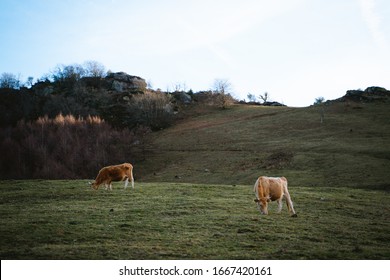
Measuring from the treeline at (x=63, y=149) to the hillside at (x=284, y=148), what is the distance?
718cm

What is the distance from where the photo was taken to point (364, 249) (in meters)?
11.3

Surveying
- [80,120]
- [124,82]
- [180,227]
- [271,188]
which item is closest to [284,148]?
[271,188]

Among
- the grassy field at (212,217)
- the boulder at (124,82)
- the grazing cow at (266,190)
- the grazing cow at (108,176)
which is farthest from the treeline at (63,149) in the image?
the grazing cow at (266,190)

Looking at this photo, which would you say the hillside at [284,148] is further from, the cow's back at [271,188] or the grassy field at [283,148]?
the cow's back at [271,188]

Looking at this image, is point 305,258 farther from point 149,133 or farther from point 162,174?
point 149,133

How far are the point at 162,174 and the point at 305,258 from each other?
45874mm

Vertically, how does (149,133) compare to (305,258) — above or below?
above

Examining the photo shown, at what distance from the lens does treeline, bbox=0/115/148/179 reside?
2717 inches

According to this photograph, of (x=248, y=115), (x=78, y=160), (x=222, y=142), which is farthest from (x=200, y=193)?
(x=248, y=115)

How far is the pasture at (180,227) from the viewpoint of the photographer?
1066cm

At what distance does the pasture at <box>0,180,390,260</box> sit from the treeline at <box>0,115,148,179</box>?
47251mm

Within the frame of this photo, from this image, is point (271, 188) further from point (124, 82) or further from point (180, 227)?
point (124, 82)

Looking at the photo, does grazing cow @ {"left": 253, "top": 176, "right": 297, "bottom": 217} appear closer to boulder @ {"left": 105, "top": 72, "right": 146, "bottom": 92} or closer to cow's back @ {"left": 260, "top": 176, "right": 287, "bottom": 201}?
cow's back @ {"left": 260, "top": 176, "right": 287, "bottom": 201}

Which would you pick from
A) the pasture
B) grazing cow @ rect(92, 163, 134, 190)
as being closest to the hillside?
the pasture
